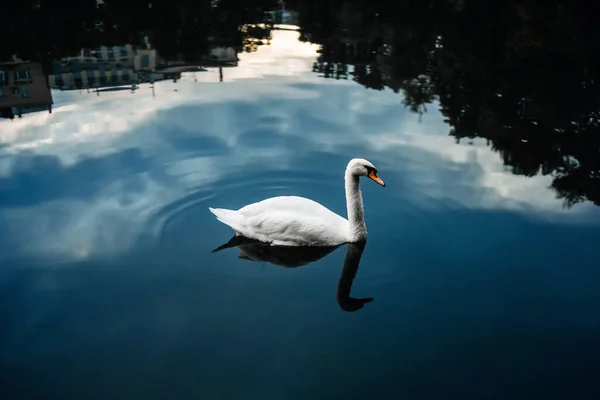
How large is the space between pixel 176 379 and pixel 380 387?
1882 mm

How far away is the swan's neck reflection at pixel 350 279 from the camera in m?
6.48

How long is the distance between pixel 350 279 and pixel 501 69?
442 inches

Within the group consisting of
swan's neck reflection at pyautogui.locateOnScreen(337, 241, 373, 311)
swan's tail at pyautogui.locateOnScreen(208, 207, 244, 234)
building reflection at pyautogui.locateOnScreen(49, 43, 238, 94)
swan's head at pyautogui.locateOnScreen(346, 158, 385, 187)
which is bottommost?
swan's neck reflection at pyautogui.locateOnScreen(337, 241, 373, 311)

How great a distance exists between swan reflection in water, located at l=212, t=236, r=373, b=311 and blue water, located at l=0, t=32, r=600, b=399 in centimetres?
10

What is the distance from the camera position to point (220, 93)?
14.6 meters

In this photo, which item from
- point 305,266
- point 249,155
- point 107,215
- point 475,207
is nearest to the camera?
point 305,266

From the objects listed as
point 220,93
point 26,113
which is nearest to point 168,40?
point 220,93

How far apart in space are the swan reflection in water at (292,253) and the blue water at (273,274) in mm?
102

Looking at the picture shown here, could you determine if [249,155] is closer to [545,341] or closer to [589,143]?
[545,341]

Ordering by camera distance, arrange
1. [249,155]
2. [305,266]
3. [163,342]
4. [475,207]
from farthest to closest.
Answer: [249,155], [475,207], [305,266], [163,342]

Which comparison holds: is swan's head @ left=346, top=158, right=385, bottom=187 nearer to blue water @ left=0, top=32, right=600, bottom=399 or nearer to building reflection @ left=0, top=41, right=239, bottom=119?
blue water @ left=0, top=32, right=600, bottom=399

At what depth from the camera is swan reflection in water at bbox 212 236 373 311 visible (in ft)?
23.9

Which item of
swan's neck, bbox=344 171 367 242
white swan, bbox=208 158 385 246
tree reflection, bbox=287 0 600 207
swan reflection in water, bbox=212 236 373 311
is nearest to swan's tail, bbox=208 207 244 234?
white swan, bbox=208 158 385 246

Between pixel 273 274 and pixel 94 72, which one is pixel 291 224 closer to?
pixel 273 274
